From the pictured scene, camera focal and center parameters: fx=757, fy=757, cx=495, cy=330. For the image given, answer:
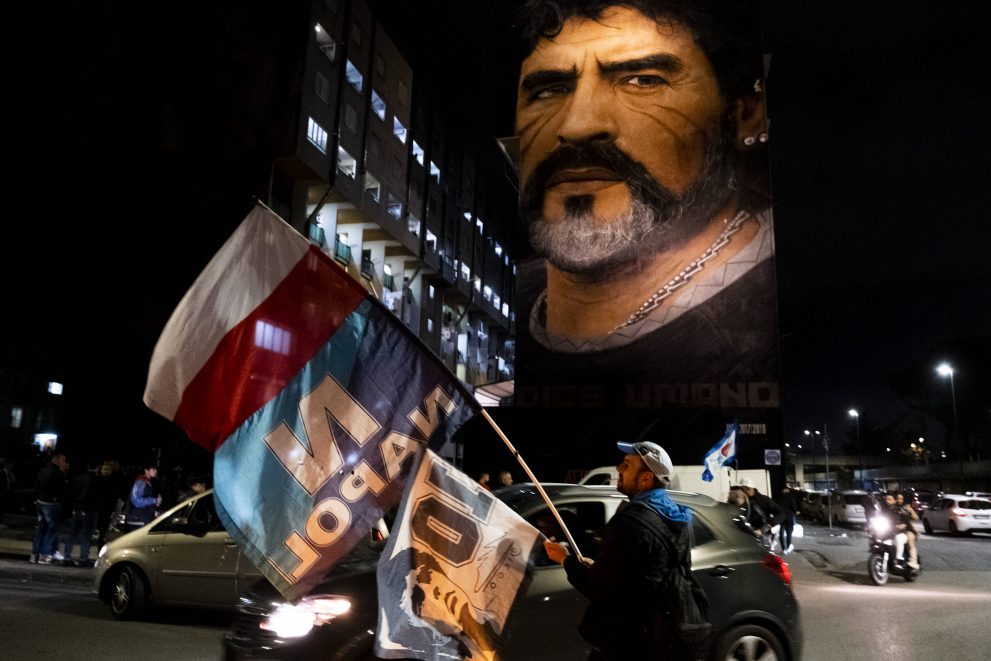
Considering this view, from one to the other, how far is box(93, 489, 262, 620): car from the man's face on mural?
23814mm

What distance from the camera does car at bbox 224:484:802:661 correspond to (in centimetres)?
464

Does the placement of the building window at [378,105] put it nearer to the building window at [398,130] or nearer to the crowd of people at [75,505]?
the building window at [398,130]

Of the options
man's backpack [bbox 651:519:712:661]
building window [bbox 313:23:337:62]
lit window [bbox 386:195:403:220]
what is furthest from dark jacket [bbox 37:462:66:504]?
lit window [bbox 386:195:403:220]

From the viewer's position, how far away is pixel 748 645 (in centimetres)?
569

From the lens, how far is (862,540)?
989 inches

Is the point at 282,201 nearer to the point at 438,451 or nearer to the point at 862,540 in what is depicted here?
the point at 862,540

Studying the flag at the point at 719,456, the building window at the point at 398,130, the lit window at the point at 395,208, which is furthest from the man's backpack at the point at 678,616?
the building window at the point at 398,130

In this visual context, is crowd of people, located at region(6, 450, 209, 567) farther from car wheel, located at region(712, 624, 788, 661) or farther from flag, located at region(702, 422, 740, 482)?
flag, located at region(702, 422, 740, 482)

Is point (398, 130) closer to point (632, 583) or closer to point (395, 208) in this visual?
point (395, 208)

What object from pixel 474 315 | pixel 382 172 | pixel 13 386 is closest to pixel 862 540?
pixel 382 172

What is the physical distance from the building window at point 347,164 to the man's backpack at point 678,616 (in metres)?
39.5

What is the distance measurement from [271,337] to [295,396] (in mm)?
313

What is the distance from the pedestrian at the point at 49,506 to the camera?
12.8 meters

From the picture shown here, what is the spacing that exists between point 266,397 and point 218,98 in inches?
1516
